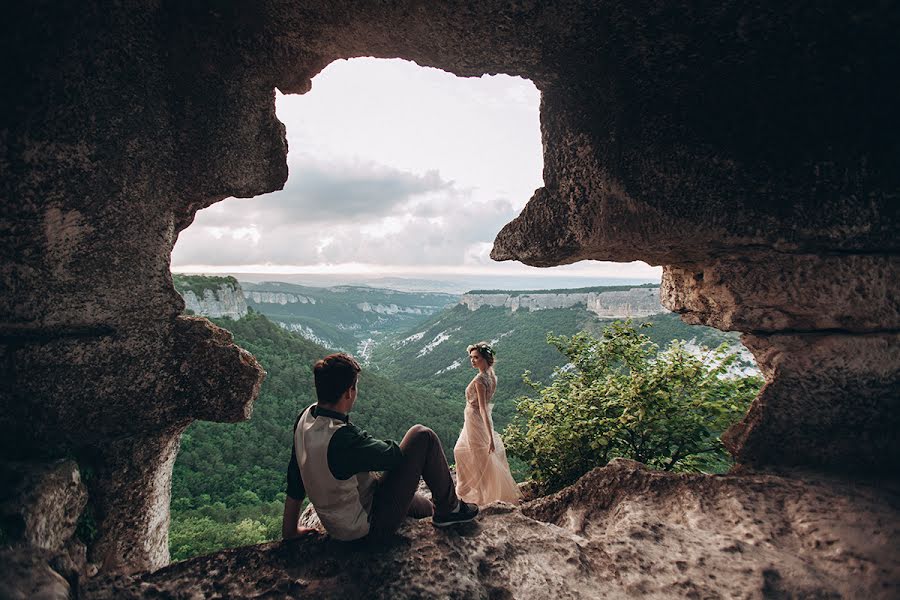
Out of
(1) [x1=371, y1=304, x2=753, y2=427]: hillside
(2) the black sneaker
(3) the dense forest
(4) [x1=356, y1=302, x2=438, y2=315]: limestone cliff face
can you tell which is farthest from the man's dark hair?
(4) [x1=356, y1=302, x2=438, y2=315]: limestone cliff face

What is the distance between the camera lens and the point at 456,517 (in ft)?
8.14

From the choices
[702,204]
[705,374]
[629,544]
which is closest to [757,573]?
[629,544]

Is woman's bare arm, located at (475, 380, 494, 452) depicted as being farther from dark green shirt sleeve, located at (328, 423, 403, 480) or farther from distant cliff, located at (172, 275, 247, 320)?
distant cliff, located at (172, 275, 247, 320)

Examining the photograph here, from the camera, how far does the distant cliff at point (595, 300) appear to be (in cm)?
5462

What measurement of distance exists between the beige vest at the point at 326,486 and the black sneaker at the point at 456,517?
1.48ft

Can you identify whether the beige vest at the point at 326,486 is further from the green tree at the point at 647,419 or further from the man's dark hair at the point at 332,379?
the green tree at the point at 647,419

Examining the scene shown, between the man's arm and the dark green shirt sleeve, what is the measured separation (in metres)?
0.28

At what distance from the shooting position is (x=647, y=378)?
457cm

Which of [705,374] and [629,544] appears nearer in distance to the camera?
[629,544]

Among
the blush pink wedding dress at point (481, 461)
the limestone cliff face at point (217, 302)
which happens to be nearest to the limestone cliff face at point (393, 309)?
the limestone cliff face at point (217, 302)

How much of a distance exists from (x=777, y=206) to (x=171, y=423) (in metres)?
4.22

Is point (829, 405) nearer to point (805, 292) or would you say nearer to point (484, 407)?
point (805, 292)

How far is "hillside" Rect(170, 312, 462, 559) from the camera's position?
906 centimetres

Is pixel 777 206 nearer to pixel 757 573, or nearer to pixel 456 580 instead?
pixel 757 573
